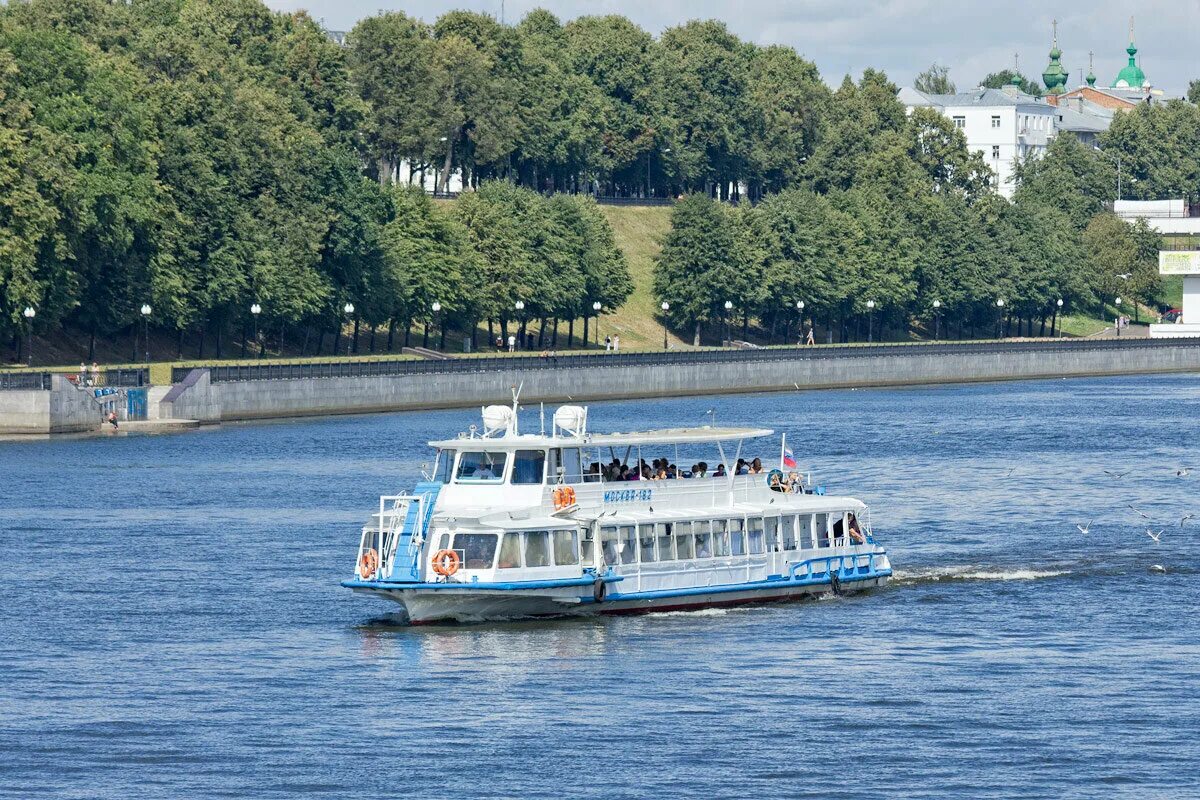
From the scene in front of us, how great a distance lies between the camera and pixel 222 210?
15012 cm

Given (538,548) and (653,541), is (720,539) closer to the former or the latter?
(653,541)

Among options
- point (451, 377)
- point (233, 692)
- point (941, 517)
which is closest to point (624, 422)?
point (451, 377)

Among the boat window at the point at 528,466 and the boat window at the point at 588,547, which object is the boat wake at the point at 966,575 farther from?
the boat window at the point at 528,466

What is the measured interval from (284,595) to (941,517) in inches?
1143

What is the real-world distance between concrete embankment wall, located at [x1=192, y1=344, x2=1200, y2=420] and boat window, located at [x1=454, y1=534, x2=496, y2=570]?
237 feet

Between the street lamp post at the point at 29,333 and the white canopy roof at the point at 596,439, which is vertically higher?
the street lamp post at the point at 29,333

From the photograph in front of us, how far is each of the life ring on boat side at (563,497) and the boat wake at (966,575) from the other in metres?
12.1

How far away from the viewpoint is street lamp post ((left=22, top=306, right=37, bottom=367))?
420 feet

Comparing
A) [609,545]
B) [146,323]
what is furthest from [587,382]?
[609,545]

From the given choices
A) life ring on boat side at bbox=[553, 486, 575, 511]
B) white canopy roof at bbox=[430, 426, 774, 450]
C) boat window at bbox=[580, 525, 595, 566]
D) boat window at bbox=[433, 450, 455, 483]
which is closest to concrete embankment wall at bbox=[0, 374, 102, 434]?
white canopy roof at bbox=[430, 426, 774, 450]

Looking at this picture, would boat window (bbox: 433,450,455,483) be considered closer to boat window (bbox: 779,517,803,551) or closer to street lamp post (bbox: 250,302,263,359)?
boat window (bbox: 779,517,803,551)

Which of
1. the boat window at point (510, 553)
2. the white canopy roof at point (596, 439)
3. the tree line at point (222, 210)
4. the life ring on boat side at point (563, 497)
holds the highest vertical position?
the tree line at point (222, 210)

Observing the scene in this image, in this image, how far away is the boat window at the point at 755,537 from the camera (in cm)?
6259

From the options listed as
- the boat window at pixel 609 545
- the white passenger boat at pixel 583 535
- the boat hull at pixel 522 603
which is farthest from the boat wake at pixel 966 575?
the boat window at pixel 609 545
